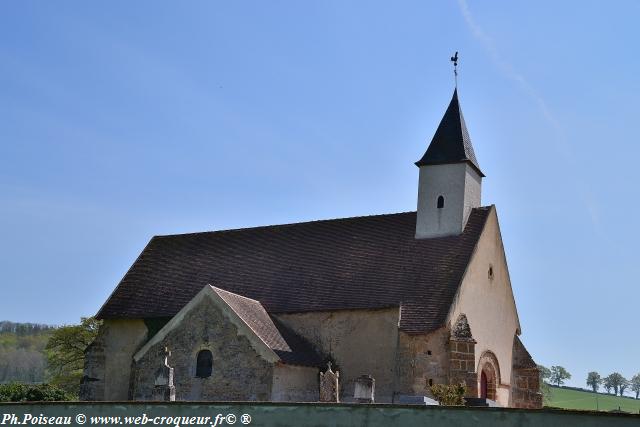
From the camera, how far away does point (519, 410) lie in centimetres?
1434

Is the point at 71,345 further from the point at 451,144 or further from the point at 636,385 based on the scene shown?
the point at 636,385

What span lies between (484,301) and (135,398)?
1270 cm

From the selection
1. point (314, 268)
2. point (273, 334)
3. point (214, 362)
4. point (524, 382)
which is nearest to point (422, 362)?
point (273, 334)

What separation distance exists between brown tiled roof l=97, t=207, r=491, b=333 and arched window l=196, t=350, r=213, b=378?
3683mm

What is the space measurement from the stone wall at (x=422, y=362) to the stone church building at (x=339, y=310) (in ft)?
0.11

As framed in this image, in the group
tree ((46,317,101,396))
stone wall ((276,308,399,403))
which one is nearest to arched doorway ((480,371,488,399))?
stone wall ((276,308,399,403))

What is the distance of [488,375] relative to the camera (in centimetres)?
2894

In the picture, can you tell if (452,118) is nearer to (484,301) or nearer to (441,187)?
(441,187)

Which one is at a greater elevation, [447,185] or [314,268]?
[447,185]

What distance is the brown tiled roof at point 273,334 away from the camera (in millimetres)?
26786

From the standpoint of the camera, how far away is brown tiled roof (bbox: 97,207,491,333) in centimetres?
2855

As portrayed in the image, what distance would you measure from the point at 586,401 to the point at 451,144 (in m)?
41.4

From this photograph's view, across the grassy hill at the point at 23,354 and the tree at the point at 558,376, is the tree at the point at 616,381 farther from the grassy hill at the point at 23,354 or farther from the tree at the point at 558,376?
the grassy hill at the point at 23,354

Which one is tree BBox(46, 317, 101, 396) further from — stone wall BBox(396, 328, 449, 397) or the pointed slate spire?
stone wall BBox(396, 328, 449, 397)
